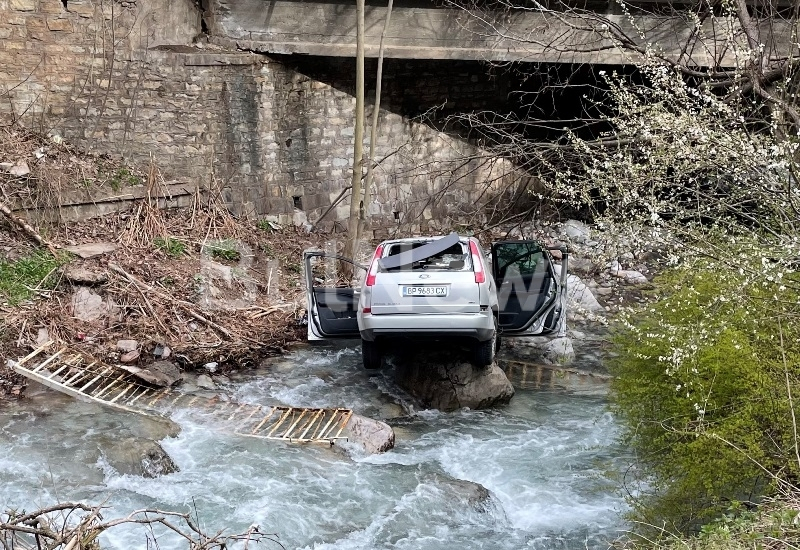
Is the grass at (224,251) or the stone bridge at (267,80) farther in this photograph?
the grass at (224,251)

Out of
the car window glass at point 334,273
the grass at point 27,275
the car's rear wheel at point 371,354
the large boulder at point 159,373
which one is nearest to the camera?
the car's rear wheel at point 371,354

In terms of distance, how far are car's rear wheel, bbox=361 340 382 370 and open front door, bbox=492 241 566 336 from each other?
1464mm

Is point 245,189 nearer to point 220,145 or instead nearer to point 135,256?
point 220,145

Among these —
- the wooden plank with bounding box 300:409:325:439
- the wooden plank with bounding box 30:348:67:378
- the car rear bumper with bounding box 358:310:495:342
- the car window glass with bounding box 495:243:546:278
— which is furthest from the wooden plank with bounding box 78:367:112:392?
the car window glass with bounding box 495:243:546:278

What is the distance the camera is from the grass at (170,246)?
11.7 meters

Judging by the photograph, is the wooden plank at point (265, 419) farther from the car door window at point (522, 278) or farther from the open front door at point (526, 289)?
the car door window at point (522, 278)

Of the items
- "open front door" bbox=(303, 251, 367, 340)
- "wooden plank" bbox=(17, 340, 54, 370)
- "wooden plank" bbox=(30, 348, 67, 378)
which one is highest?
"open front door" bbox=(303, 251, 367, 340)

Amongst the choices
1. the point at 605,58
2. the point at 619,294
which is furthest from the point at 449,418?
the point at 605,58

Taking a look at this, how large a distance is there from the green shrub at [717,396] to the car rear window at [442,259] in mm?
2491

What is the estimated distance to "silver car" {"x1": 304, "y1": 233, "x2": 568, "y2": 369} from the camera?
320 inches

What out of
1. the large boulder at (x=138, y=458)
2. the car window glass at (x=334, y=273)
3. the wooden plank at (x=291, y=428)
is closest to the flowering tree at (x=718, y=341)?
the wooden plank at (x=291, y=428)

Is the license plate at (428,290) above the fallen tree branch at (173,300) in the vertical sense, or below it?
above

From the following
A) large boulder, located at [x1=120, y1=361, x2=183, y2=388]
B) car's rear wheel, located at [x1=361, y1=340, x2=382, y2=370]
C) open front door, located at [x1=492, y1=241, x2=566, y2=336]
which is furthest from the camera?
open front door, located at [x1=492, y1=241, x2=566, y2=336]

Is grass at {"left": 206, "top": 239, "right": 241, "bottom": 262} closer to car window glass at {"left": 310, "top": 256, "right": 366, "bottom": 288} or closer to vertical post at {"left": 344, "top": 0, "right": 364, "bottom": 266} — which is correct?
car window glass at {"left": 310, "top": 256, "right": 366, "bottom": 288}
